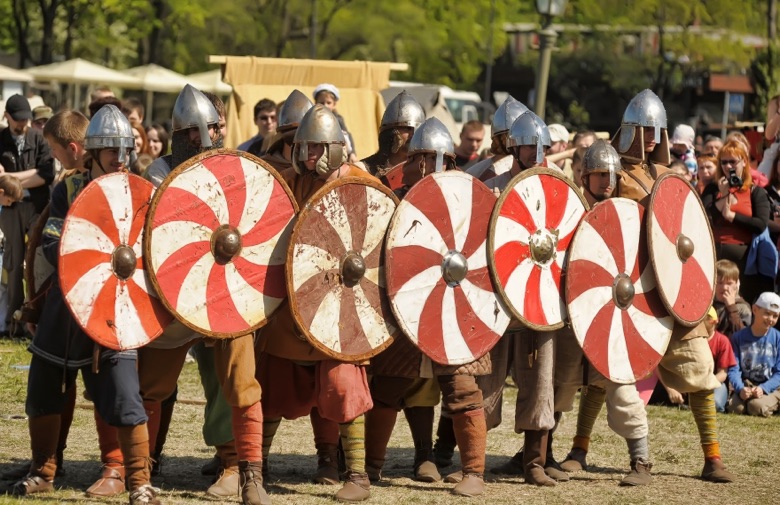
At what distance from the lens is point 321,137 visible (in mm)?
5848

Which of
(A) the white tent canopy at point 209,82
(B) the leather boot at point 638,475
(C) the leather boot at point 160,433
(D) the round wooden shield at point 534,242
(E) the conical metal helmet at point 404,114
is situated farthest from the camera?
(A) the white tent canopy at point 209,82

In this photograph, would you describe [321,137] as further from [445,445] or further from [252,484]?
[445,445]

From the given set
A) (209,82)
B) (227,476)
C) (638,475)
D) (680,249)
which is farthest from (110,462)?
(209,82)

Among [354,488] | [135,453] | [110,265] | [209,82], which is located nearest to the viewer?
[110,265]

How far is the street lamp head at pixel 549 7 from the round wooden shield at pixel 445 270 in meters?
5.50

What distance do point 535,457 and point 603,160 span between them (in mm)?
1437

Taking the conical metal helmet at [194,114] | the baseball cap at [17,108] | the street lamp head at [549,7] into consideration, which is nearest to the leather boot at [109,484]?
the conical metal helmet at [194,114]

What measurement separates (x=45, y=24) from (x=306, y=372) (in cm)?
2149

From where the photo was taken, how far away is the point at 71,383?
5.70 m

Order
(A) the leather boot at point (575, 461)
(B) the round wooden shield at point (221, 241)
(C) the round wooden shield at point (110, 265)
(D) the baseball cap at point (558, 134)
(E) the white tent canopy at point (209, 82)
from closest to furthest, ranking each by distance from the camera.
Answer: (C) the round wooden shield at point (110, 265) → (B) the round wooden shield at point (221, 241) → (A) the leather boot at point (575, 461) → (D) the baseball cap at point (558, 134) → (E) the white tent canopy at point (209, 82)

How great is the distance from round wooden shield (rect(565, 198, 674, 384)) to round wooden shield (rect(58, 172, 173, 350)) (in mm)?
1970

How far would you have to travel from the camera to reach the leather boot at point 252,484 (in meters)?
5.68

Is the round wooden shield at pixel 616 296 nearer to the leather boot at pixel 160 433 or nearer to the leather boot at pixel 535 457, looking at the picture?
the leather boot at pixel 535 457

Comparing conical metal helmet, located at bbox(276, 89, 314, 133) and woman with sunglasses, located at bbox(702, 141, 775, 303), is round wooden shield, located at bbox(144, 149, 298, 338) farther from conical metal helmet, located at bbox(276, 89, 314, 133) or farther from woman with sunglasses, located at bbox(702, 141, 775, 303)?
woman with sunglasses, located at bbox(702, 141, 775, 303)
